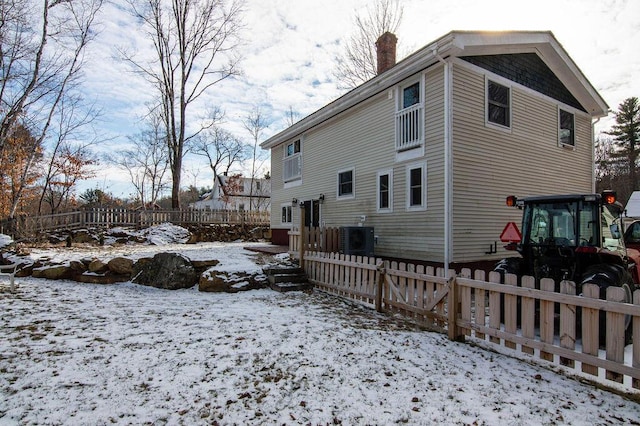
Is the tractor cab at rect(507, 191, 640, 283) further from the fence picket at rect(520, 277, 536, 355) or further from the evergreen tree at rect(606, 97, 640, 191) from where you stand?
the evergreen tree at rect(606, 97, 640, 191)

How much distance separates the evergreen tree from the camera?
3152 centimetres

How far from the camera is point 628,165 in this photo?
105 ft

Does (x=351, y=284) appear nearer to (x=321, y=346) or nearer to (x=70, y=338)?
(x=321, y=346)

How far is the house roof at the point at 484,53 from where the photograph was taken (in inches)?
328

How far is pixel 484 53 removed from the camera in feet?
30.9

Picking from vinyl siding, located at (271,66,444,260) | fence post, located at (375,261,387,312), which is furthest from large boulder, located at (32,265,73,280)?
vinyl siding, located at (271,66,444,260)

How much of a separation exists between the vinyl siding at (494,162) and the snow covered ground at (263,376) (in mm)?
4789

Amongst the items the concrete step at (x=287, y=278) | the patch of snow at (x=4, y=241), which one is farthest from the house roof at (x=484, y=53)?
the patch of snow at (x=4, y=241)

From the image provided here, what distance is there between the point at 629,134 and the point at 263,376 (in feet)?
137

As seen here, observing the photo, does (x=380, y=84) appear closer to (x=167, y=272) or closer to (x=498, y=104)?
(x=498, y=104)

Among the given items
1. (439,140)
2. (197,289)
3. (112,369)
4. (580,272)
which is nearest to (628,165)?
(439,140)

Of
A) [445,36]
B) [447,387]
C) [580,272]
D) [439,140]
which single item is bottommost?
[447,387]

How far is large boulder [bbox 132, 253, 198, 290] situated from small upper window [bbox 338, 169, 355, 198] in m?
6.08

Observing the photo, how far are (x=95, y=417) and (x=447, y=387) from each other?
2.98m
